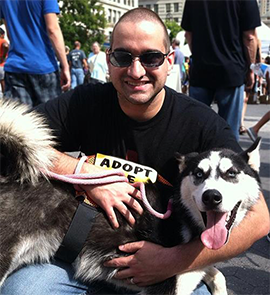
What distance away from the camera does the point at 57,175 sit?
2018mm

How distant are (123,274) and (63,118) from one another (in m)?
0.99

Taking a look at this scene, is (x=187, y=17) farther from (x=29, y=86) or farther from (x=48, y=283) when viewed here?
(x=48, y=283)

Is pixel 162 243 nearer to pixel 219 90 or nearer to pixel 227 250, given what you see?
pixel 227 250

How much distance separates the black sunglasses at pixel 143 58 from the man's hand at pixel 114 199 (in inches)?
26.8

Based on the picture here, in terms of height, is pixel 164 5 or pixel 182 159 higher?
pixel 182 159

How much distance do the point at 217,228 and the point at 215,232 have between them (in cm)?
2

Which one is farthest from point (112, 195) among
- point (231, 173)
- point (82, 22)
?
point (82, 22)

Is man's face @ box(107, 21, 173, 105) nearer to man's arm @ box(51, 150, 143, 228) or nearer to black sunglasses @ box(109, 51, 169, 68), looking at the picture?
black sunglasses @ box(109, 51, 169, 68)

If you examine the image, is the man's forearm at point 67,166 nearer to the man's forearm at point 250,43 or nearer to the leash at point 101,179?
the leash at point 101,179

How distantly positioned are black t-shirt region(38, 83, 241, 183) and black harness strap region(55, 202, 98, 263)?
43 cm

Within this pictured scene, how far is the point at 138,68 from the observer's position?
2.03 meters

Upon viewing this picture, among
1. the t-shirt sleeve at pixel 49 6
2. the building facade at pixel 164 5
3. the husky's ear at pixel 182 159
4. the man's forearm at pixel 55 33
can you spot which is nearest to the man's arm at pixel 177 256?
the husky's ear at pixel 182 159

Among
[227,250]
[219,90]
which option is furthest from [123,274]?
[219,90]

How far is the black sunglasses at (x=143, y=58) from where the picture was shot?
→ 204 cm
